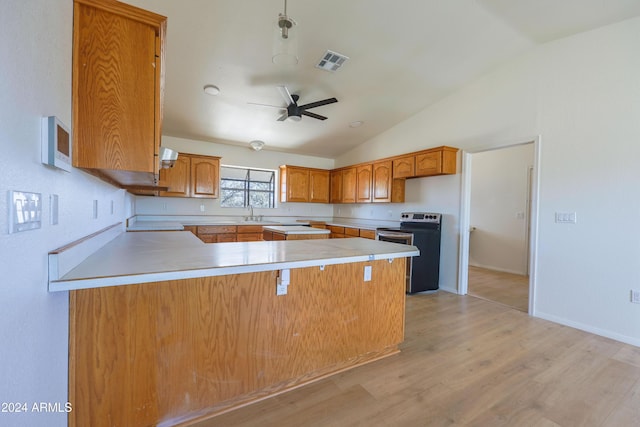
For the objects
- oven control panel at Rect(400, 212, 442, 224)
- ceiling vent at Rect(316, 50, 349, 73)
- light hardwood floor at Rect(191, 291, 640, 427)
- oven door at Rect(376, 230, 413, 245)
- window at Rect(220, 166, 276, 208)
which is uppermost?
ceiling vent at Rect(316, 50, 349, 73)

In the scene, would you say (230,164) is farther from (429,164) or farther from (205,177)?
(429,164)

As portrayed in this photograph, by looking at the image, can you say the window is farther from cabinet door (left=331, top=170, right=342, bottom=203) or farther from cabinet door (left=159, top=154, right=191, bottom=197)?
cabinet door (left=331, top=170, right=342, bottom=203)

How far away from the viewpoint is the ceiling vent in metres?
2.95

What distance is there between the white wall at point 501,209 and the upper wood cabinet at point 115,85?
533cm

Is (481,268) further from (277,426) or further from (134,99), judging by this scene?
(134,99)

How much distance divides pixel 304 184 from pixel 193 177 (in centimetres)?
220

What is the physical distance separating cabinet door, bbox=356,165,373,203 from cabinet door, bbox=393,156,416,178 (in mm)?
617

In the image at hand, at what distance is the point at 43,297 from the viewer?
949mm

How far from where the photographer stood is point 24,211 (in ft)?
2.59

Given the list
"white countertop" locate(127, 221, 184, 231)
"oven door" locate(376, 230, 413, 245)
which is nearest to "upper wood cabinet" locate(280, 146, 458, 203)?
"oven door" locate(376, 230, 413, 245)

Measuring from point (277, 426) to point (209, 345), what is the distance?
56 centimetres

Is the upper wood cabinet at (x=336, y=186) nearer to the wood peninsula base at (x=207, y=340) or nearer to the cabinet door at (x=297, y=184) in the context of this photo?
the cabinet door at (x=297, y=184)

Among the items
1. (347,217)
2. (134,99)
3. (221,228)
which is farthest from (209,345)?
(347,217)

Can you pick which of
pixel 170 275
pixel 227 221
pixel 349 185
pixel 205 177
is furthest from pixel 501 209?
pixel 170 275
